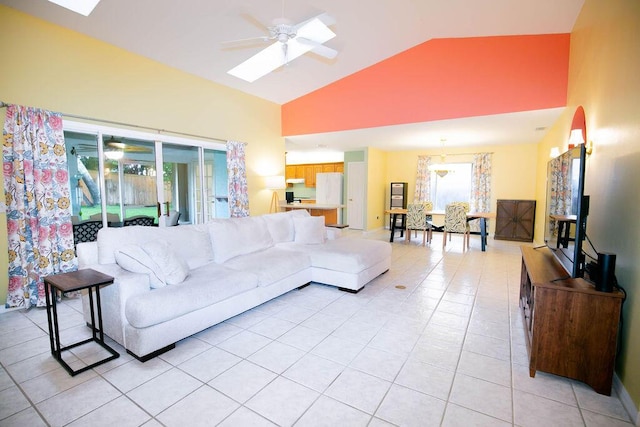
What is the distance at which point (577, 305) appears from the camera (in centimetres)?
180

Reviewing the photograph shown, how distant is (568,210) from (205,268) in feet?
10.5

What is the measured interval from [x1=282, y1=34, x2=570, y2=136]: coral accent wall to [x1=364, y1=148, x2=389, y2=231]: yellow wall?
7.73ft

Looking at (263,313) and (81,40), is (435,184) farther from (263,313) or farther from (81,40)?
(81,40)

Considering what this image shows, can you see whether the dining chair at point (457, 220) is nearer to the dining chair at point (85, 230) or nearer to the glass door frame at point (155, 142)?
the glass door frame at point (155, 142)

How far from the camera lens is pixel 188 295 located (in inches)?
91.7

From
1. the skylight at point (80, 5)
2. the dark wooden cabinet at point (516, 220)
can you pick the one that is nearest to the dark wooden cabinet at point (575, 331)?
the skylight at point (80, 5)

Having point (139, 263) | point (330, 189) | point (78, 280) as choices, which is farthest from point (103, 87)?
point (330, 189)

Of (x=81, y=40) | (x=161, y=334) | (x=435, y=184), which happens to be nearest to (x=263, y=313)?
(x=161, y=334)

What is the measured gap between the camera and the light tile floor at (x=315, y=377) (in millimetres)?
1626

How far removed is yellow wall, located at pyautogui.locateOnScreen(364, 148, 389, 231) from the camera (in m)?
8.02

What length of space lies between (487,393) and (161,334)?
2.28 meters

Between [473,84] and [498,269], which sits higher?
[473,84]

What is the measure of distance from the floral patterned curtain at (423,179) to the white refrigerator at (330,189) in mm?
2267

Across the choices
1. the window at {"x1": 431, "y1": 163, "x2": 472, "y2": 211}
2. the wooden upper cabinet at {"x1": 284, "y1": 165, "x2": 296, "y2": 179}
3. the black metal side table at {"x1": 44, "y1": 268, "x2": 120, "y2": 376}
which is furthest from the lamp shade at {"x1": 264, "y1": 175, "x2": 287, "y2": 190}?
the wooden upper cabinet at {"x1": 284, "y1": 165, "x2": 296, "y2": 179}
